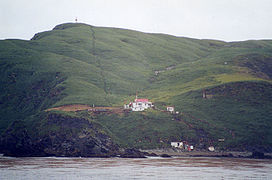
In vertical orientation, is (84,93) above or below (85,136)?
above

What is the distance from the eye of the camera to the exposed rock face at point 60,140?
327ft

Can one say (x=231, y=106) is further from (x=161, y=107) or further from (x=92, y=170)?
(x=92, y=170)

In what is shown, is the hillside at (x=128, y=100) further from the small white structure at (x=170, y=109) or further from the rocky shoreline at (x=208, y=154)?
the small white structure at (x=170, y=109)

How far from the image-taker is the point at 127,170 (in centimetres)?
7369

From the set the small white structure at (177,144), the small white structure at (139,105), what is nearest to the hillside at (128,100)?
the small white structure at (177,144)

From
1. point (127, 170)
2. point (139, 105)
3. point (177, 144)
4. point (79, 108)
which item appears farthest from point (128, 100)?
point (127, 170)

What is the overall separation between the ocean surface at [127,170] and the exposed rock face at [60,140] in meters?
12.7

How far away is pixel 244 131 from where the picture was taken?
118m

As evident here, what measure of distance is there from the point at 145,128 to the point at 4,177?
2263 inches

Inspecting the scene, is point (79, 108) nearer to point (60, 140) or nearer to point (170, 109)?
point (170, 109)

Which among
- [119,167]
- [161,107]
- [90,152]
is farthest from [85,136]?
[161,107]

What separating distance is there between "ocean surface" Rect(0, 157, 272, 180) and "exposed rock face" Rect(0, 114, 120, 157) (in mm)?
12689

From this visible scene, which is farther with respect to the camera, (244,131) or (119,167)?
(244,131)

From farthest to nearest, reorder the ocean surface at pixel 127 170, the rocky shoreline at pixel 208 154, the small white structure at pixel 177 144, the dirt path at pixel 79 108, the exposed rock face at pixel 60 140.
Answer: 1. the dirt path at pixel 79 108
2. the small white structure at pixel 177 144
3. the rocky shoreline at pixel 208 154
4. the exposed rock face at pixel 60 140
5. the ocean surface at pixel 127 170
